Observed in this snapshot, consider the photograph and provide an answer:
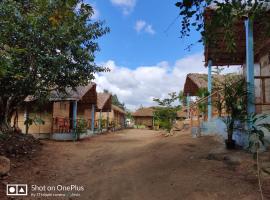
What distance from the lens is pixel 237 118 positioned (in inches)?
309

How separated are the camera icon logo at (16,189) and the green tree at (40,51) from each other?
415 cm

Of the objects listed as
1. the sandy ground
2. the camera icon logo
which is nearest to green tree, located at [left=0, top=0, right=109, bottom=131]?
the sandy ground

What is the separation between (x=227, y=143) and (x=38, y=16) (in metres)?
7.20

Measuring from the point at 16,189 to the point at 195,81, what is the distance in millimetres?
14196

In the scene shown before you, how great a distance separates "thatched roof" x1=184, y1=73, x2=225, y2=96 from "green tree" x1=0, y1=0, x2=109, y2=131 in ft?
25.6

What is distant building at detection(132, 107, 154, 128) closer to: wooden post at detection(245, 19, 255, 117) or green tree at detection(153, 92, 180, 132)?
green tree at detection(153, 92, 180, 132)

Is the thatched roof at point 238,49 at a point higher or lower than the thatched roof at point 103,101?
higher

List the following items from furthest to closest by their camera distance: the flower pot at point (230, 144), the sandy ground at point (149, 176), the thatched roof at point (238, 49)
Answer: the thatched roof at point (238, 49) < the flower pot at point (230, 144) < the sandy ground at point (149, 176)

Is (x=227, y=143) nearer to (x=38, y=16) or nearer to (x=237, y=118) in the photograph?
(x=237, y=118)

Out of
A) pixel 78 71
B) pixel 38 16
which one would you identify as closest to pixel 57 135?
pixel 78 71

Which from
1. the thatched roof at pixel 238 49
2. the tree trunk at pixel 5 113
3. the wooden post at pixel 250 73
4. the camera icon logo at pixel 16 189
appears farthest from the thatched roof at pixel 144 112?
the camera icon logo at pixel 16 189

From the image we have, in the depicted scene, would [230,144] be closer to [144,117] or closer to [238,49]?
[238,49]

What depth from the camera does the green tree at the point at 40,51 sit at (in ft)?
33.0

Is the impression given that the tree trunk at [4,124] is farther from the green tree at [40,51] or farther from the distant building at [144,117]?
the distant building at [144,117]
